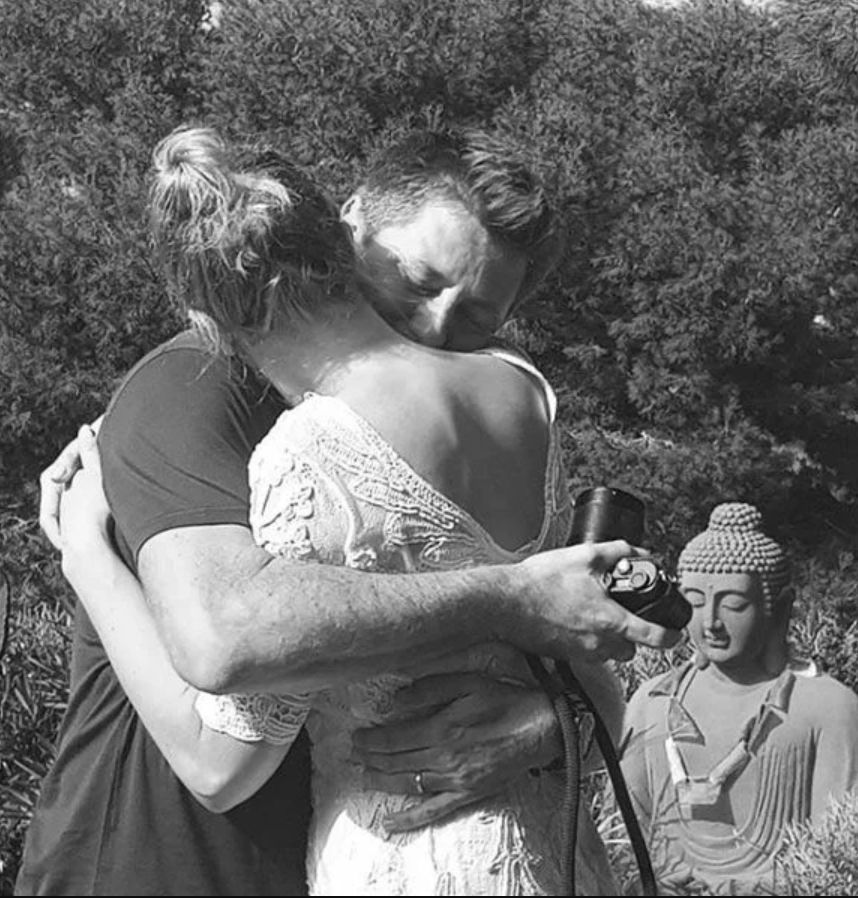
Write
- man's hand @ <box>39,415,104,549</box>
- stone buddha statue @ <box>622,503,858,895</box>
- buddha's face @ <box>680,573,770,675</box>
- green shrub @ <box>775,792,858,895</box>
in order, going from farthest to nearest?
buddha's face @ <box>680,573,770,675</box> → stone buddha statue @ <box>622,503,858,895</box> → green shrub @ <box>775,792,858,895</box> → man's hand @ <box>39,415,104,549</box>

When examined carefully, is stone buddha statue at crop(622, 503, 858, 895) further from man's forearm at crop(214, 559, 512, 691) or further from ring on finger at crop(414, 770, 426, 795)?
man's forearm at crop(214, 559, 512, 691)

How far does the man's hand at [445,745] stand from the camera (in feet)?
6.05

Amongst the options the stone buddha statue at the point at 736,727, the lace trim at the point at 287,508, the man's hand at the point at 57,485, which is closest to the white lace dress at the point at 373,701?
the lace trim at the point at 287,508

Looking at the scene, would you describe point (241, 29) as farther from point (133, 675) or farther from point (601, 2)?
point (133, 675)

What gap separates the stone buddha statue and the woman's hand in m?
2.21

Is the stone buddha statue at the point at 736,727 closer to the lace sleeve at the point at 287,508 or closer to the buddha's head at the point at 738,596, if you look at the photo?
the buddha's head at the point at 738,596

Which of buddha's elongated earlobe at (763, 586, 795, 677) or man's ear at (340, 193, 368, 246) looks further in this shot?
buddha's elongated earlobe at (763, 586, 795, 677)

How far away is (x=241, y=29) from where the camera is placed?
13102 millimetres

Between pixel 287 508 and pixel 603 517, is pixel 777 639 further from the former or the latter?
pixel 287 508

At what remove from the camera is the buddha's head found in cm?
444

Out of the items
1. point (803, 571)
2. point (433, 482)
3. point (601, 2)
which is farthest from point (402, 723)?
point (601, 2)

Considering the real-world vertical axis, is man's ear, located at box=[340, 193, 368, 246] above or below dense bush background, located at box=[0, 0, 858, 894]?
above

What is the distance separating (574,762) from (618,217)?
1047 cm

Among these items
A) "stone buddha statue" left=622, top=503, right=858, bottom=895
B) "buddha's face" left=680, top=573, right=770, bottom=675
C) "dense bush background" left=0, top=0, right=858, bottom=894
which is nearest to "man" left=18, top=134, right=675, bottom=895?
"stone buddha statue" left=622, top=503, right=858, bottom=895
